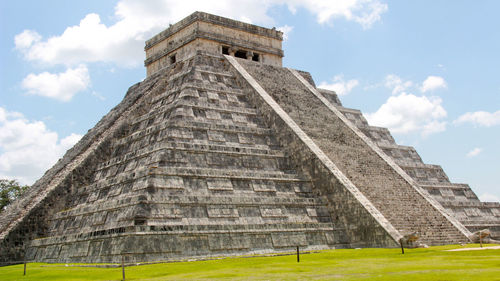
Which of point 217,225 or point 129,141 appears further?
point 129,141

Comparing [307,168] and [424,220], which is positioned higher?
[307,168]

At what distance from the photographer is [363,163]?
20.0m

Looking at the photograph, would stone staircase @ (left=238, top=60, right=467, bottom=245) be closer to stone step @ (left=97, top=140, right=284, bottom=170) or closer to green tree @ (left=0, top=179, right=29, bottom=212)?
stone step @ (left=97, top=140, right=284, bottom=170)

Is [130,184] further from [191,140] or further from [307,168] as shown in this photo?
[307,168]

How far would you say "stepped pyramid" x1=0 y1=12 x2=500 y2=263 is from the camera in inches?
595

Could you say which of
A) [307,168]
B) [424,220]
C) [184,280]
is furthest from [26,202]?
[424,220]

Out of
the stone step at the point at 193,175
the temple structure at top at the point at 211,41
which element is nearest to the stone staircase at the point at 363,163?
the temple structure at top at the point at 211,41

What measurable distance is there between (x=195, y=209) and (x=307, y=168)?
488cm

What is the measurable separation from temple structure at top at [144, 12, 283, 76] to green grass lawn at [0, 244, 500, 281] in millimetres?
13774

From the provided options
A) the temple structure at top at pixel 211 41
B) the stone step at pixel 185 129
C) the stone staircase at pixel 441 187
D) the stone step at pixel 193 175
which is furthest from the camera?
the temple structure at top at pixel 211 41

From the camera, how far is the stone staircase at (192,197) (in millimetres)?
14602

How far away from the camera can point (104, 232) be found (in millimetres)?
14703

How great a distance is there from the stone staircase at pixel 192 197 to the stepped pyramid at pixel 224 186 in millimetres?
40

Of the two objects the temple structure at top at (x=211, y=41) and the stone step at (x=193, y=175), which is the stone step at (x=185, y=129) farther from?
the temple structure at top at (x=211, y=41)
